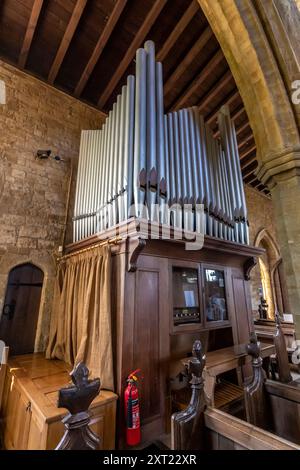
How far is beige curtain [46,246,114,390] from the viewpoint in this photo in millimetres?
2246

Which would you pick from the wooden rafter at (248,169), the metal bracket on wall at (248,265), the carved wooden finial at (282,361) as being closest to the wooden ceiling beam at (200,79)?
the wooden rafter at (248,169)

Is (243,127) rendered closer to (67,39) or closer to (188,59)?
(188,59)

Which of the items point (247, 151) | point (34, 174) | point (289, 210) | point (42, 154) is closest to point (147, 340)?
point (289, 210)

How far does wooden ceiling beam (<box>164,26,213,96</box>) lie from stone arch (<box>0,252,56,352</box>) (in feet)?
13.7

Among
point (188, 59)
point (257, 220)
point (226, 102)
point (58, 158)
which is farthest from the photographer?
point (257, 220)

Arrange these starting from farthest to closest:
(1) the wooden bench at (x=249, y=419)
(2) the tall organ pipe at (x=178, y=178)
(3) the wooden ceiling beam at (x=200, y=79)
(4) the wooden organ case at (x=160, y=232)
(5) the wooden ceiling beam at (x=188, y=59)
→ 1. (3) the wooden ceiling beam at (x=200, y=79)
2. (5) the wooden ceiling beam at (x=188, y=59)
3. (2) the tall organ pipe at (x=178, y=178)
4. (4) the wooden organ case at (x=160, y=232)
5. (1) the wooden bench at (x=249, y=419)

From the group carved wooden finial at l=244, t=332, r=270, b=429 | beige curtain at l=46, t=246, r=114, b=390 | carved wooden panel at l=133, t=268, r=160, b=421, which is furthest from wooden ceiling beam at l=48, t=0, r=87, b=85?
carved wooden finial at l=244, t=332, r=270, b=429

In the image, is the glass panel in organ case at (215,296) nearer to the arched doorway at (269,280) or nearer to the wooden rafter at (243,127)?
the arched doorway at (269,280)

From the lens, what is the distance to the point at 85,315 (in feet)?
8.16

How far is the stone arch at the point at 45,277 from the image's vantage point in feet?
10.5

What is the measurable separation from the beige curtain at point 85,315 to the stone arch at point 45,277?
0.22 meters

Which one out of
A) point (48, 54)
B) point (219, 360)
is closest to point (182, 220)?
point (219, 360)

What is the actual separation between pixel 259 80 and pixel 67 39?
3244 millimetres
